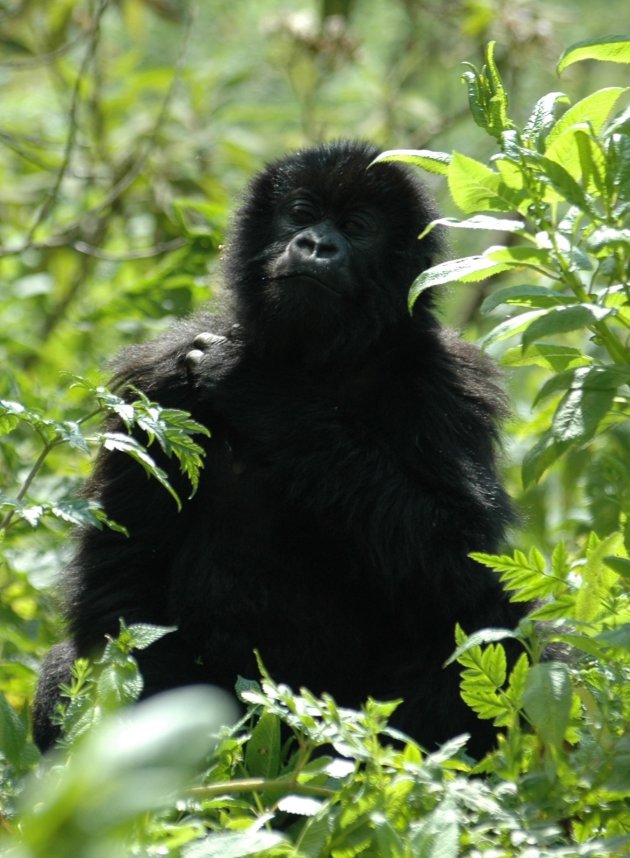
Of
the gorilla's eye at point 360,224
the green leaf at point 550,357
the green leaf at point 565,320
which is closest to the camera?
the green leaf at point 565,320

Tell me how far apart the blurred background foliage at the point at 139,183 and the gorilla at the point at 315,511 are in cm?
44

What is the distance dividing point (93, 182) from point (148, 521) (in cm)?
498

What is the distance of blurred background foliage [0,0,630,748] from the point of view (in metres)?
5.10

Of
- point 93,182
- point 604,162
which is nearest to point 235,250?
point 604,162

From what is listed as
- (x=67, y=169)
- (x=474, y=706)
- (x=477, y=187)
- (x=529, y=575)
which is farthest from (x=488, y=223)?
(x=67, y=169)

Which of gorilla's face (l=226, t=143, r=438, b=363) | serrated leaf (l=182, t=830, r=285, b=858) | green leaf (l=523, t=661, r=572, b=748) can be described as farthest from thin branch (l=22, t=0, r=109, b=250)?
serrated leaf (l=182, t=830, r=285, b=858)

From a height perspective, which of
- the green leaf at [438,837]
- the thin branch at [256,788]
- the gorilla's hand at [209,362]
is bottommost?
the green leaf at [438,837]

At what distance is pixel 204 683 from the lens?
13.2 ft

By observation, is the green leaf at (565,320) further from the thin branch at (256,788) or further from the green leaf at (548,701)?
the thin branch at (256,788)

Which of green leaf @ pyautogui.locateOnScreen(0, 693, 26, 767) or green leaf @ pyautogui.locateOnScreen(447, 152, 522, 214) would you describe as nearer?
green leaf @ pyautogui.locateOnScreen(0, 693, 26, 767)

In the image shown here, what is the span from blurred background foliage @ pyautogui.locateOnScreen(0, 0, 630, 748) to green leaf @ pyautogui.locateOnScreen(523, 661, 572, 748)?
1.17m

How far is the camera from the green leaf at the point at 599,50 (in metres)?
2.58

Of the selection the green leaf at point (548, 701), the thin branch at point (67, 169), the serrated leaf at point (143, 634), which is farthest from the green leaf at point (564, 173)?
the thin branch at point (67, 169)

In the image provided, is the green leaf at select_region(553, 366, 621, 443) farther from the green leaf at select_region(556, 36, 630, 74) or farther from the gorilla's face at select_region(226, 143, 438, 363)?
the gorilla's face at select_region(226, 143, 438, 363)
